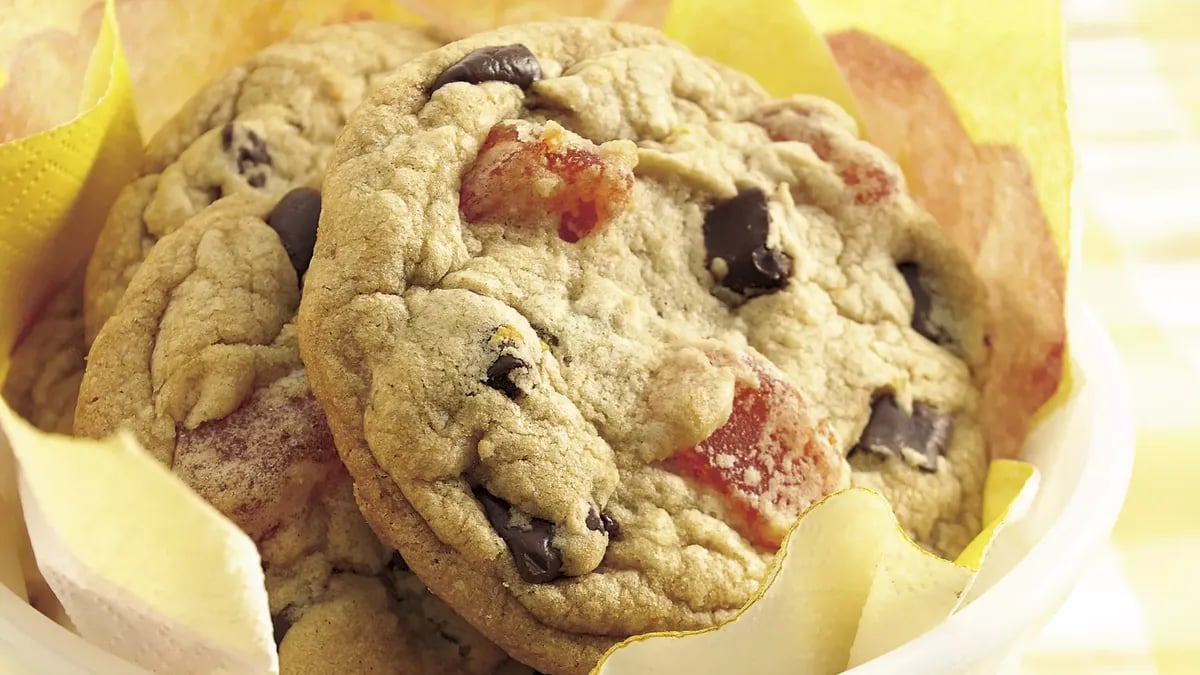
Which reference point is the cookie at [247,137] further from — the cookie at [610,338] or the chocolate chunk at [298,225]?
the cookie at [610,338]

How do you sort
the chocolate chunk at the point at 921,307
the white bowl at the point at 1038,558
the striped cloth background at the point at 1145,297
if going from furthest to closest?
1. the striped cloth background at the point at 1145,297
2. the chocolate chunk at the point at 921,307
3. the white bowl at the point at 1038,558

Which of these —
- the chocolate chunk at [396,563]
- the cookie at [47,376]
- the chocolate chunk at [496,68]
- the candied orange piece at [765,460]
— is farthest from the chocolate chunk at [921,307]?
the cookie at [47,376]

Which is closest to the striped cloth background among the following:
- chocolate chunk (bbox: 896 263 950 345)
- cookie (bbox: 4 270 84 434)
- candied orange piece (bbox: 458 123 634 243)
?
chocolate chunk (bbox: 896 263 950 345)

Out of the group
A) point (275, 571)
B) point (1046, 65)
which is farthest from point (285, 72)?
point (1046, 65)

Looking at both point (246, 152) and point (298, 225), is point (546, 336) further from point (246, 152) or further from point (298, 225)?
point (246, 152)

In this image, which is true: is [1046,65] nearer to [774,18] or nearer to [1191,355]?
[774,18]

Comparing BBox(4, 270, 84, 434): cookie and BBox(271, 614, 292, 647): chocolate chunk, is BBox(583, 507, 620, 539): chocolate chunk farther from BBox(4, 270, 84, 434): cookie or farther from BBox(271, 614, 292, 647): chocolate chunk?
BBox(4, 270, 84, 434): cookie
